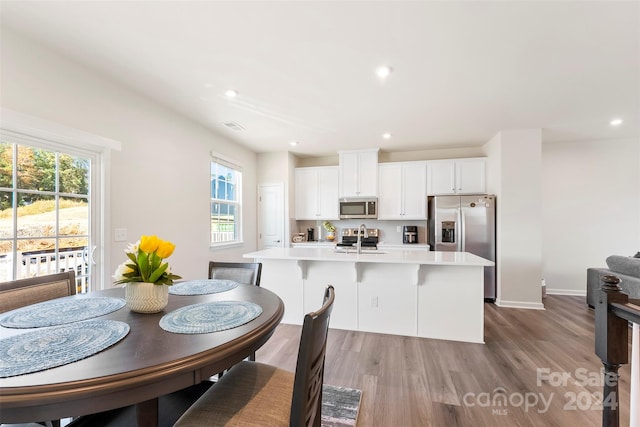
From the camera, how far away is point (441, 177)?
4.82 metres

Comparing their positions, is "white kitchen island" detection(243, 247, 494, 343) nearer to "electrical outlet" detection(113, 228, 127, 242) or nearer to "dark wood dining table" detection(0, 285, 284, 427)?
"electrical outlet" detection(113, 228, 127, 242)

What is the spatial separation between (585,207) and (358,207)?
3.83m

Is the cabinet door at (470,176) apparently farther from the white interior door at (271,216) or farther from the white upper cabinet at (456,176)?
the white interior door at (271,216)

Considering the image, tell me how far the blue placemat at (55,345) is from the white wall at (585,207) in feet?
19.8

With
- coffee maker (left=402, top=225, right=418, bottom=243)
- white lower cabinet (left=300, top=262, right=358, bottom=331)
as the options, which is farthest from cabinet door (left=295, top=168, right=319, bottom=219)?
white lower cabinet (left=300, top=262, right=358, bottom=331)

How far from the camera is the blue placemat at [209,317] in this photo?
108 centimetres

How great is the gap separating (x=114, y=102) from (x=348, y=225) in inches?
165

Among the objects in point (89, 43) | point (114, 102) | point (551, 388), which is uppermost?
point (89, 43)

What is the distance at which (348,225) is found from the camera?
5.64m

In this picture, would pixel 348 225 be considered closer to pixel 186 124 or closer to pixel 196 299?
pixel 186 124

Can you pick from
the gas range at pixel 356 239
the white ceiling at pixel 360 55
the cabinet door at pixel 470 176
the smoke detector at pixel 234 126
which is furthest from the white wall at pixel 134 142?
the cabinet door at pixel 470 176

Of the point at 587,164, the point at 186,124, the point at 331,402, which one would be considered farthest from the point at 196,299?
the point at 587,164

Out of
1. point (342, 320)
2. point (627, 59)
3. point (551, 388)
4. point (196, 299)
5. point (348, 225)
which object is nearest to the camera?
point (196, 299)

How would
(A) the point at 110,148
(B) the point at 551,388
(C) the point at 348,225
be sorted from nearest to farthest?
1. (B) the point at 551,388
2. (A) the point at 110,148
3. (C) the point at 348,225
